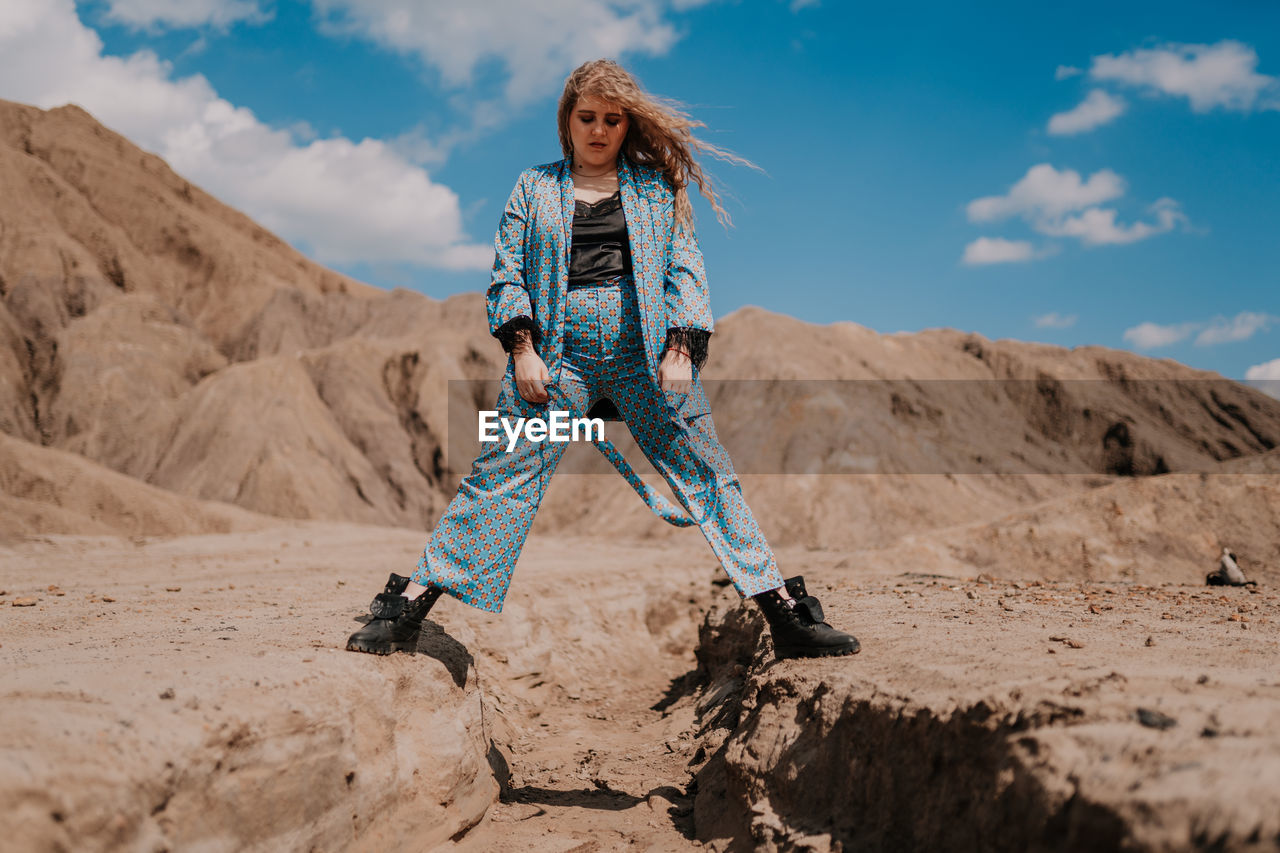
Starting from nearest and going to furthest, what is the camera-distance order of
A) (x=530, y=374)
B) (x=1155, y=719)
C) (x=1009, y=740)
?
(x=1155, y=719) → (x=1009, y=740) → (x=530, y=374)

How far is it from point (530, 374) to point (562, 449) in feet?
0.98

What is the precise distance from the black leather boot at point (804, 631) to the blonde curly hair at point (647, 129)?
141cm

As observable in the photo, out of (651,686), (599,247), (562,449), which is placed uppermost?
(599,247)

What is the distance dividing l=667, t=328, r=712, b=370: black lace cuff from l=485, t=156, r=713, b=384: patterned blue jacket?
0.06ft

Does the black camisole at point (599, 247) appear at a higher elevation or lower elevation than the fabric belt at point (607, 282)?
higher

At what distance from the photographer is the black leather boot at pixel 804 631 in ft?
9.31

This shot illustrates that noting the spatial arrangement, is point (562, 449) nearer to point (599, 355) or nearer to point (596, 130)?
point (599, 355)

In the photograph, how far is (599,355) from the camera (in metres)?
2.82

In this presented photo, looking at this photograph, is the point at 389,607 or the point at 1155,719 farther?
the point at 389,607

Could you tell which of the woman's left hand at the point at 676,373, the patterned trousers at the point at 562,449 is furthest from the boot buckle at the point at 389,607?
the woman's left hand at the point at 676,373

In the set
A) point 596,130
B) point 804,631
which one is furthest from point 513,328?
point 804,631

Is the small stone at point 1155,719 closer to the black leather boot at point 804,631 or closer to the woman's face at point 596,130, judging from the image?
the black leather boot at point 804,631

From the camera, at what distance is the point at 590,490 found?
22172 millimetres

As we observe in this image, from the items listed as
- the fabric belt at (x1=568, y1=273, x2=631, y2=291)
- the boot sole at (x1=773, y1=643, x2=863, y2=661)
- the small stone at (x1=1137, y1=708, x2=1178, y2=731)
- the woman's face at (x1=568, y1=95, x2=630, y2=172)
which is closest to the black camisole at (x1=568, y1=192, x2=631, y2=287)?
the fabric belt at (x1=568, y1=273, x2=631, y2=291)
